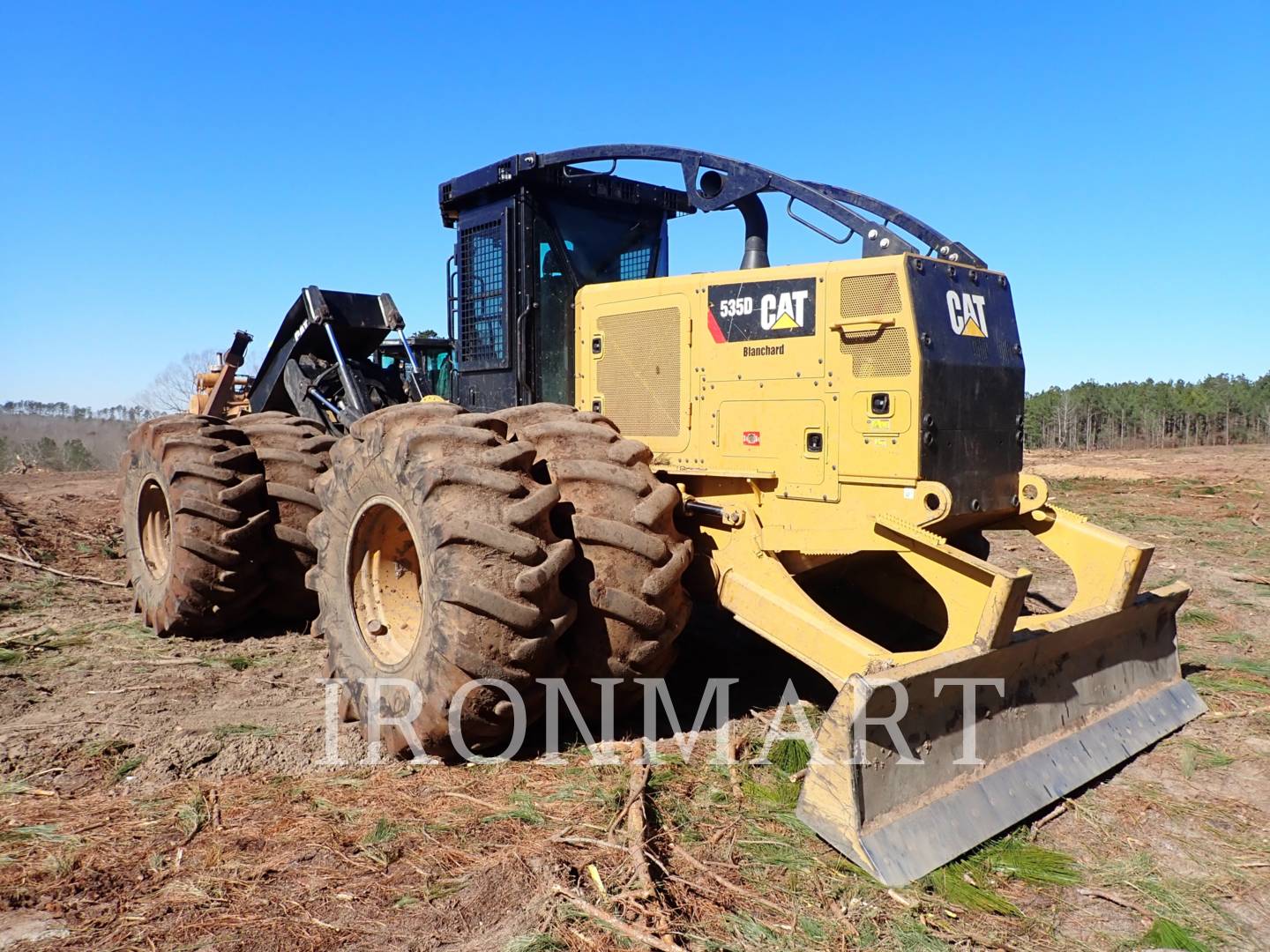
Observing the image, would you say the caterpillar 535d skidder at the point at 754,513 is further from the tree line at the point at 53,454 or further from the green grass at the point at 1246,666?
the tree line at the point at 53,454

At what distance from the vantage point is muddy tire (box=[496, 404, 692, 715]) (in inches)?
171

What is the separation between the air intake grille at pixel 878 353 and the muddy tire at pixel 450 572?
5.52ft

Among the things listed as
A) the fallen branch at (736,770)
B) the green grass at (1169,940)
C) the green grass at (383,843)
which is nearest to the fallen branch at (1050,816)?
the green grass at (1169,940)

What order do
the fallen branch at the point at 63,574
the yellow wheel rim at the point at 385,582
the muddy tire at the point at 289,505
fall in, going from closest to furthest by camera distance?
1. the yellow wheel rim at the point at 385,582
2. the muddy tire at the point at 289,505
3. the fallen branch at the point at 63,574

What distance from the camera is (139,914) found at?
3.14 m

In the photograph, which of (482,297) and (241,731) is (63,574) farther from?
(482,297)

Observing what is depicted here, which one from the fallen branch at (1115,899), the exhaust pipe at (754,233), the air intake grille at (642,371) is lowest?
the fallen branch at (1115,899)

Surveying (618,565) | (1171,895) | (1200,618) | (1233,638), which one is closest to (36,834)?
(618,565)

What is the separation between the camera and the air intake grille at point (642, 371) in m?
5.48

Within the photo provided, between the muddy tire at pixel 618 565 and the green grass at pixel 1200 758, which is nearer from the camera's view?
the muddy tire at pixel 618 565

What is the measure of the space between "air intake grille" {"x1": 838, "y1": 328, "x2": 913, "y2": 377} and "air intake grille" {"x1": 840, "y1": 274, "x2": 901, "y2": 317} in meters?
0.10

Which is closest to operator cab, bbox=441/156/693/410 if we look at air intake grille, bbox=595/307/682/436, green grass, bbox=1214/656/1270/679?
air intake grille, bbox=595/307/682/436

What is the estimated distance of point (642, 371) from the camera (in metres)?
5.64

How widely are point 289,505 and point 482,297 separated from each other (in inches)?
82.1
